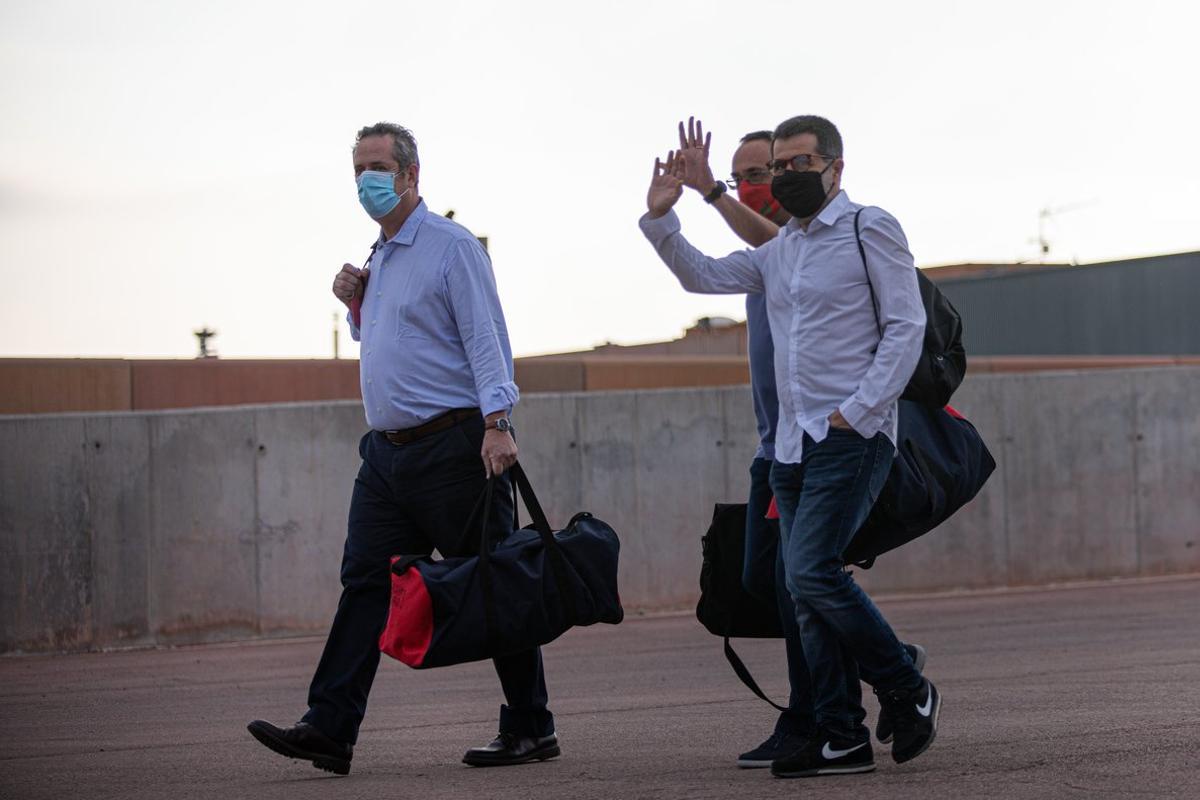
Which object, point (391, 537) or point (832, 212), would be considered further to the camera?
point (391, 537)

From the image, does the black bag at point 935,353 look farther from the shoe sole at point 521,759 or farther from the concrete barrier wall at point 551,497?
the concrete barrier wall at point 551,497

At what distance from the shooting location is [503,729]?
5926 mm

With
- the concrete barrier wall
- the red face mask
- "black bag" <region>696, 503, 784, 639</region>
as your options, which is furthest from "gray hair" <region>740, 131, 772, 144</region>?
the concrete barrier wall

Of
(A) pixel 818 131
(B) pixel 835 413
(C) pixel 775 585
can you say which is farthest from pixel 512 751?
(A) pixel 818 131

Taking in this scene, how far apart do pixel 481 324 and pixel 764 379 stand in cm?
88

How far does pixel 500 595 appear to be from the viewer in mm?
5496

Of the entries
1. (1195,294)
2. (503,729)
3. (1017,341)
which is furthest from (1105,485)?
(1017,341)

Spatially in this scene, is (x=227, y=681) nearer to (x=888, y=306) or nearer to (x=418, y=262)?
(x=418, y=262)

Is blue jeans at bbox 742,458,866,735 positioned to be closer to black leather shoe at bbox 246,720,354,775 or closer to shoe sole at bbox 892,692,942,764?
shoe sole at bbox 892,692,942,764

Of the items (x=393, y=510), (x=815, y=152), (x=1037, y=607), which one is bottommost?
(x=1037, y=607)

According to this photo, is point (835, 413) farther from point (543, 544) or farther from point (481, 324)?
point (481, 324)

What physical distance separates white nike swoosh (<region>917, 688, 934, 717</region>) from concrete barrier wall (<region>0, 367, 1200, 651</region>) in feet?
22.1

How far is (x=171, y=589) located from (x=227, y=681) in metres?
2.01

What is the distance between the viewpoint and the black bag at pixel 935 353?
5.38 m
